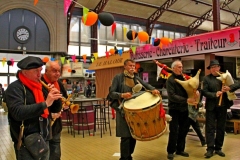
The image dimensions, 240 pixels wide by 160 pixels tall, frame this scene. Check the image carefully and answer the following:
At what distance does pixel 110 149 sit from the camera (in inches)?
182

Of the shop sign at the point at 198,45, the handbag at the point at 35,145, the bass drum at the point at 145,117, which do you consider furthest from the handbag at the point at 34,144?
the shop sign at the point at 198,45

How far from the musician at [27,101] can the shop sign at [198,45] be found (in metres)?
6.30

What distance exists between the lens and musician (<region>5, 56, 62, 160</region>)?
5.89 ft

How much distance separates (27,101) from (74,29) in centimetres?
1516

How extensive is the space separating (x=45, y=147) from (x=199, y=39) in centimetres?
686

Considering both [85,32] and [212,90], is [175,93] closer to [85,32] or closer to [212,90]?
[212,90]

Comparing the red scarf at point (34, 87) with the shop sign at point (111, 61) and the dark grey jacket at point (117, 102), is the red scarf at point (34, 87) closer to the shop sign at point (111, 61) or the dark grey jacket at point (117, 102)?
the dark grey jacket at point (117, 102)

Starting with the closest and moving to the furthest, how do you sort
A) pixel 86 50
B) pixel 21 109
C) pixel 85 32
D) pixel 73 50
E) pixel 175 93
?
pixel 21 109 < pixel 175 93 < pixel 73 50 < pixel 85 32 < pixel 86 50

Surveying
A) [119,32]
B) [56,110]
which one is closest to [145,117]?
[56,110]

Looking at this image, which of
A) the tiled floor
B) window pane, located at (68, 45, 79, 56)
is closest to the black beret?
the tiled floor

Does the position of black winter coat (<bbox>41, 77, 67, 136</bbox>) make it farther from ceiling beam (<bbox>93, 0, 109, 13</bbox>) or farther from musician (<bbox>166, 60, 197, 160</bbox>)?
ceiling beam (<bbox>93, 0, 109, 13</bbox>)

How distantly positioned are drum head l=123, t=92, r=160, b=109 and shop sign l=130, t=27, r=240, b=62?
4722mm

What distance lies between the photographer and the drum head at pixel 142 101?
301cm

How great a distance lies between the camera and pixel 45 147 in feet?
6.32
